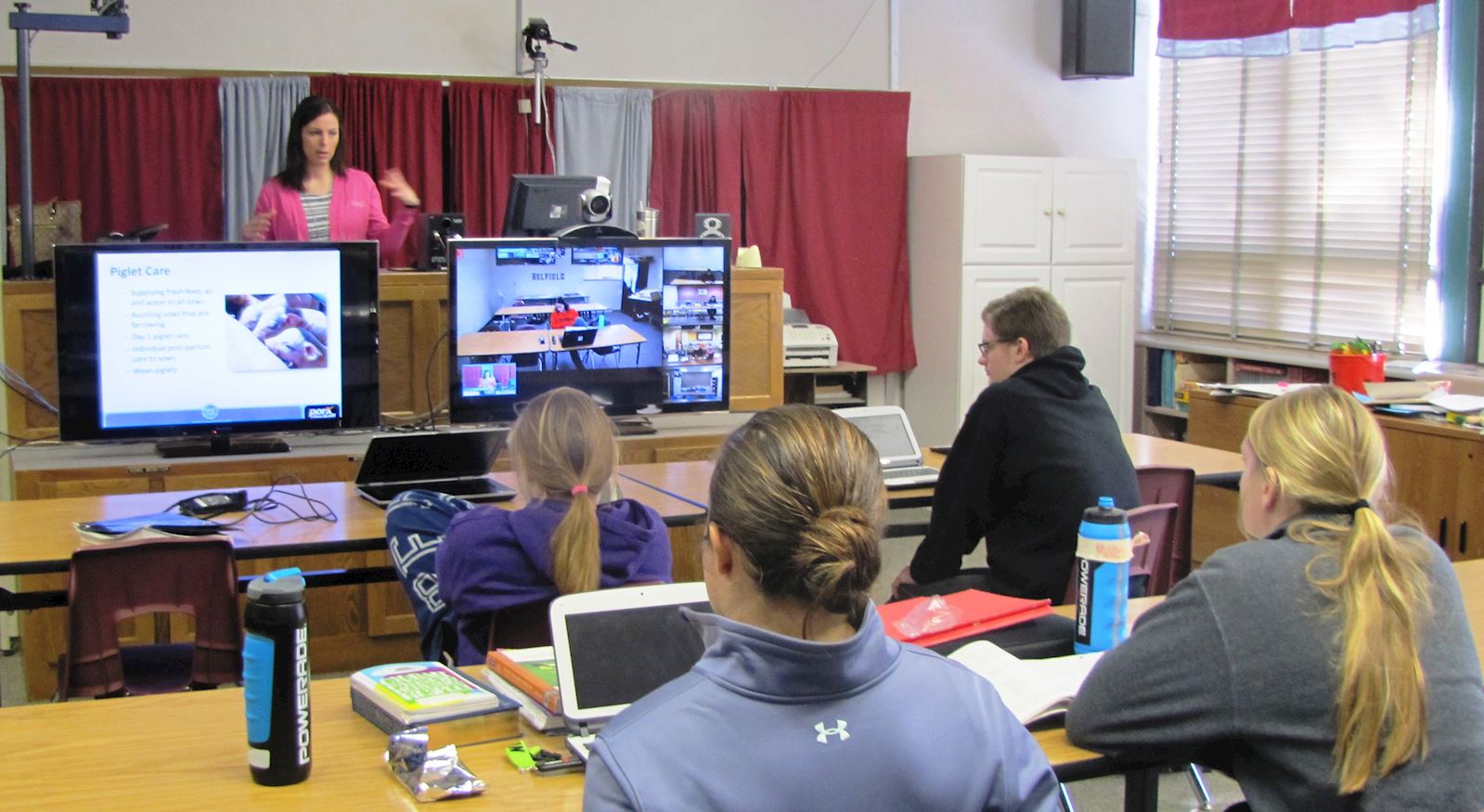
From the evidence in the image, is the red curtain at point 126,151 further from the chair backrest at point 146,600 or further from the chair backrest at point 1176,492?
the chair backrest at point 1176,492

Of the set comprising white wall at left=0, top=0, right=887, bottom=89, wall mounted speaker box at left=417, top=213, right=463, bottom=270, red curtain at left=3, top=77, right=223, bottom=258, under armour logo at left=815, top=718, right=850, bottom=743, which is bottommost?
under armour logo at left=815, top=718, right=850, bottom=743

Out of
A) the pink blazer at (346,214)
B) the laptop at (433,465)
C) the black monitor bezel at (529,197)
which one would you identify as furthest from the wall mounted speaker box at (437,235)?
the laptop at (433,465)

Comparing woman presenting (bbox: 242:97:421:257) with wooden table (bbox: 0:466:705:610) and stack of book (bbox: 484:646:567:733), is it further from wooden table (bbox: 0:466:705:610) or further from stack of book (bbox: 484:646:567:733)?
stack of book (bbox: 484:646:567:733)

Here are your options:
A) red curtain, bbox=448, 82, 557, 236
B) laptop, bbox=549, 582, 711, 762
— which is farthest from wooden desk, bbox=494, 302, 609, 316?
laptop, bbox=549, 582, 711, 762

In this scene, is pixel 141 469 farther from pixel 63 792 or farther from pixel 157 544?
pixel 63 792

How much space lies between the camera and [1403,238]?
251 inches

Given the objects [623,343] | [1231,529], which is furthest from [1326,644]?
[1231,529]

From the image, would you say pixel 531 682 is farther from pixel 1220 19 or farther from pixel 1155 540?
pixel 1220 19

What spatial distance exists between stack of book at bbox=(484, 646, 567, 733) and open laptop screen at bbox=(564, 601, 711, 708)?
0.05 meters

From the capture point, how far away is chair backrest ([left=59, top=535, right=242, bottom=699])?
2.77 meters

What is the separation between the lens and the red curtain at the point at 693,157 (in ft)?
23.2

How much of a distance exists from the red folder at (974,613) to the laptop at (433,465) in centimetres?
153

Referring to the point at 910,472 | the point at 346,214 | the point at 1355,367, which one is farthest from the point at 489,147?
the point at 1355,367

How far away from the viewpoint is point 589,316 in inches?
189
